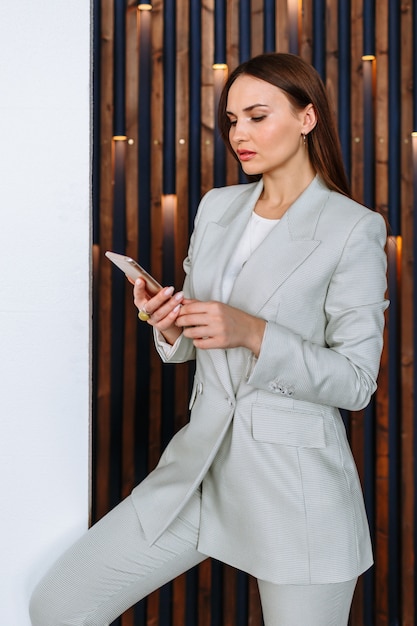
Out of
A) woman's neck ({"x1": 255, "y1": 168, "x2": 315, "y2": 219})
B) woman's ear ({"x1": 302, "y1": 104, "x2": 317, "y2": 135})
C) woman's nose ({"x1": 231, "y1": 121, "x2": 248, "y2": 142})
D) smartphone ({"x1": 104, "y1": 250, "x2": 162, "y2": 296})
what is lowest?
smartphone ({"x1": 104, "y1": 250, "x2": 162, "y2": 296})

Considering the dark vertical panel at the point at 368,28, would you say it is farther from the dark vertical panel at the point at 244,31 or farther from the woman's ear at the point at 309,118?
the woman's ear at the point at 309,118

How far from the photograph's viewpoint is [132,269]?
159 cm

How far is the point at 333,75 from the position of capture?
8.40 ft

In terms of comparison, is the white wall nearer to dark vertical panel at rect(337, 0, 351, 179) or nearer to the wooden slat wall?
the wooden slat wall

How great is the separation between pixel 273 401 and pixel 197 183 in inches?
44.0

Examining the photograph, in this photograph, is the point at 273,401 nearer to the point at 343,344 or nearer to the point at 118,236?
the point at 343,344

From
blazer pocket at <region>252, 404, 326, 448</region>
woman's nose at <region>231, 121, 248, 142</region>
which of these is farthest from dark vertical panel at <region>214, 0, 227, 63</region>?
blazer pocket at <region>252, 404, 326, 448</region>

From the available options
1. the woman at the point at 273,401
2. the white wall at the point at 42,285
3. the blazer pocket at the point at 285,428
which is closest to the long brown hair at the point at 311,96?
the woman at the point at 273,401

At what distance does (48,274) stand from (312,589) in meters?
1.00

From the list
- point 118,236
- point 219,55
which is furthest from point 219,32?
point 118,236

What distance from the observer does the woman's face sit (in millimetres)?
1803

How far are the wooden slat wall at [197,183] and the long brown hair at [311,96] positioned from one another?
70 cm

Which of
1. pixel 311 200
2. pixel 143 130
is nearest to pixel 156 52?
pixel 143 130

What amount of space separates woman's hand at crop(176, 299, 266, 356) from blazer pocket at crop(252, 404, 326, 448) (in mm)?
178
